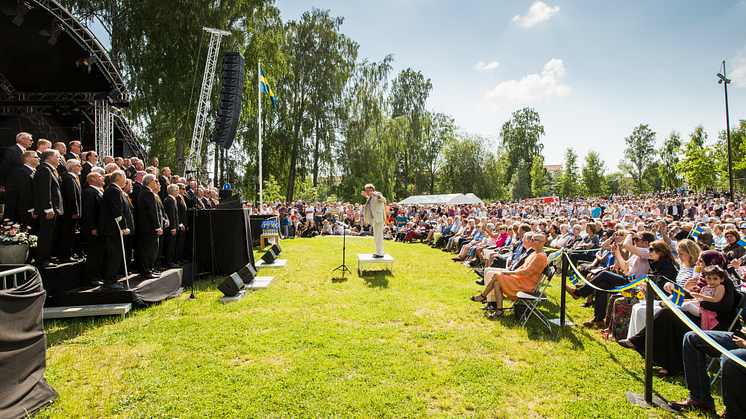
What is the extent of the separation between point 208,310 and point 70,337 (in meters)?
1.59

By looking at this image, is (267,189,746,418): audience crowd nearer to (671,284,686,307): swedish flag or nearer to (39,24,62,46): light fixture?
(671,284,686,307): swedish flag

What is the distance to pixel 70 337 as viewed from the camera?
4176mm

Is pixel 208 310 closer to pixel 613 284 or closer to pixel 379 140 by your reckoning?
pixel 613 284

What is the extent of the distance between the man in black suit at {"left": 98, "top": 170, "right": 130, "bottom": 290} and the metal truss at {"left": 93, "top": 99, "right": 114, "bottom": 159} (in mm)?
7577

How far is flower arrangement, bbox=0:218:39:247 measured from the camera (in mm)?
4456

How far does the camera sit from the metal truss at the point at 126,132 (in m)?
12.2

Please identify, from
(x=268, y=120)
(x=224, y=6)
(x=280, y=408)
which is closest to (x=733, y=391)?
(x=280, y=408)

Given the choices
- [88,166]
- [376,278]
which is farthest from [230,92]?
[376,278]

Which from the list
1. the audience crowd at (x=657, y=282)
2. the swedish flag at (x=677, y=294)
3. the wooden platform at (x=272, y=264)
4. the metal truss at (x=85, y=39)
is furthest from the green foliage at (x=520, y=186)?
the swedish flag at (x=677, y=294)

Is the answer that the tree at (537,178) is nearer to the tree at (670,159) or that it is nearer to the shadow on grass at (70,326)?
the tree at (670,159)

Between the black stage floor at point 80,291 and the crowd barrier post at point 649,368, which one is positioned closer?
the crowd barrier post at point 649,368

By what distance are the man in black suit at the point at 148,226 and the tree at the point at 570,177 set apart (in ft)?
163

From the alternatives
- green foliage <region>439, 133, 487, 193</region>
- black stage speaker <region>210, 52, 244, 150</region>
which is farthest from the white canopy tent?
black stage speaker <region>210, 52, 244, 150</region>

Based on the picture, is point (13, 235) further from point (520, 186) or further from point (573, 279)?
point (520, 186)
